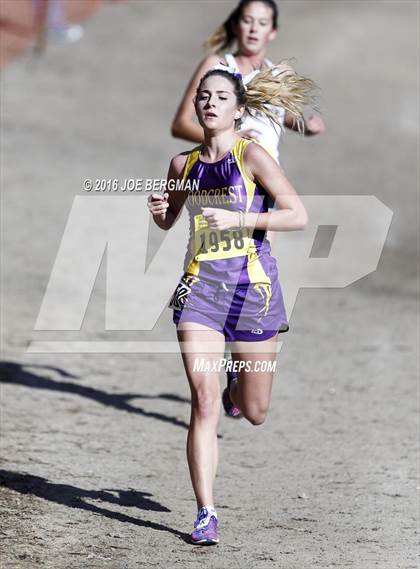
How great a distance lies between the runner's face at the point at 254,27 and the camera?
7.55 meters

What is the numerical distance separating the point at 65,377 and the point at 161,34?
1713 centimetres

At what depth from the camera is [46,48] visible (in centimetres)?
2277

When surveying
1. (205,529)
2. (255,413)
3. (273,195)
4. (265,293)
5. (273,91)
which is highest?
(273,91)

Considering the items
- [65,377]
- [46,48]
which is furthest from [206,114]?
[46,48]

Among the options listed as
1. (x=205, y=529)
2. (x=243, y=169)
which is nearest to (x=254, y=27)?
(x=243, y=169)

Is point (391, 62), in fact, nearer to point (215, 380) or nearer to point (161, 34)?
point (161, 34)

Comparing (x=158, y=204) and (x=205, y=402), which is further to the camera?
(x=158, y=204)

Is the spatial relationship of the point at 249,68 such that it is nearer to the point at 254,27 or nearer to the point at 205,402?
the point at 254,27

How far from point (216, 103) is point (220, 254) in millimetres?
710

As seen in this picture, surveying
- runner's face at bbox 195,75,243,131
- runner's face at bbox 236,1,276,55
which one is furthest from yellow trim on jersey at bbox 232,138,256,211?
runner's face at bbox 236,1,276,55

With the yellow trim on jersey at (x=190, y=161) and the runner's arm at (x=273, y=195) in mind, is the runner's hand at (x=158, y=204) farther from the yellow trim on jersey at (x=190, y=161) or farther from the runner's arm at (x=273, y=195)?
the runner's arm at (x=273, y=195)

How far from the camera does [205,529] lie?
19.0 feet

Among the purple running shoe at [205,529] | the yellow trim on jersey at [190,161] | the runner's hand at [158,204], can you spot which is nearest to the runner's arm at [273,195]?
the yellow trim on jersey at [190,161]

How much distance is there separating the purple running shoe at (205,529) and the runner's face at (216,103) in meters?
1.80
